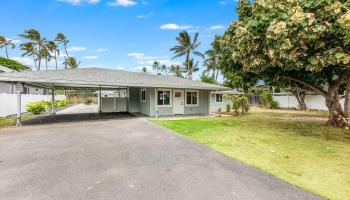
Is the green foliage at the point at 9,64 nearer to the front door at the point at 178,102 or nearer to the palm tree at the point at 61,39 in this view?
the palm tree at the point at 61,39

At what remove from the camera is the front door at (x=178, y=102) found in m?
17.1

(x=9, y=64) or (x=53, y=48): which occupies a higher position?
(x=53, y=48)

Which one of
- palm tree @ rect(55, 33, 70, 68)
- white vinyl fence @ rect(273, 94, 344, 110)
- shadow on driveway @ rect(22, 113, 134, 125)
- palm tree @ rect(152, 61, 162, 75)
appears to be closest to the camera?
shadow on driveway @ rect(22, 113, 134, 125)

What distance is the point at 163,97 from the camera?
1659 centimetres

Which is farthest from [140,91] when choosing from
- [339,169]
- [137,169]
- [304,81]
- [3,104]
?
[339,169]

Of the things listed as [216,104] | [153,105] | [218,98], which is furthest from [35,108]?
[218,98]

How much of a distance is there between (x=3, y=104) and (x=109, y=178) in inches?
614

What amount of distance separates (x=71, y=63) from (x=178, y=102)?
1732 inches

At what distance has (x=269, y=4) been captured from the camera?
934cm

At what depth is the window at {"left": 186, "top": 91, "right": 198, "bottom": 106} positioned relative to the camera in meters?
17.7

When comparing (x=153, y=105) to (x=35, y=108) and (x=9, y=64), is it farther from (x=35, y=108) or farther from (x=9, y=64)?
(x=9, y=64)

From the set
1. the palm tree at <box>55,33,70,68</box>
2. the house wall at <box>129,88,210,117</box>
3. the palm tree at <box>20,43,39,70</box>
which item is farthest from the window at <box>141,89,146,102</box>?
the palm tree at <box>55,33,70,68</box>

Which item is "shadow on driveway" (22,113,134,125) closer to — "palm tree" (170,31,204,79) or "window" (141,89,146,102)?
"window" (141,89,146,102)

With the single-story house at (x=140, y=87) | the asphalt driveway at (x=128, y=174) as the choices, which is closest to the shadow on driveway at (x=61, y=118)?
the single-story house at (x=140, y=87)
